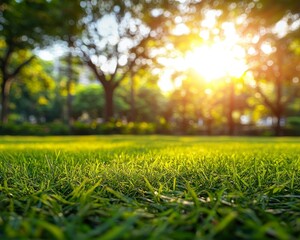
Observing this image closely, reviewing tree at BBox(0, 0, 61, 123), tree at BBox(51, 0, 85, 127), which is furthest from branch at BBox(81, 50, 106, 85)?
tree at BBox(0, 0, 61, 123)

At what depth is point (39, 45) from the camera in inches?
814

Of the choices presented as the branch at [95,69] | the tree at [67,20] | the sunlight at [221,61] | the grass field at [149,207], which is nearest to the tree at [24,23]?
the tree at [67,20]

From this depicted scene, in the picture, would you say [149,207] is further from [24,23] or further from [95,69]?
[95,69]

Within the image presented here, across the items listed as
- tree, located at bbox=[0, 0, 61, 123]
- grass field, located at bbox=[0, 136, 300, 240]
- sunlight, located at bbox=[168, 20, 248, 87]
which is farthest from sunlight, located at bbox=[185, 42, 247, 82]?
grass field, located at bbox=[0, 136, 300, 240]

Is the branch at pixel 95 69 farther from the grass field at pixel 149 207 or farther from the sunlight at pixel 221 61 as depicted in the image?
the grass field at pixel 149 207

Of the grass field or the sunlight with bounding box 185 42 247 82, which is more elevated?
the sunlight with bounding box 185 42 247 82

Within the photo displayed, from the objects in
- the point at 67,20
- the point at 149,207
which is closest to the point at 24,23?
the point at 67,20

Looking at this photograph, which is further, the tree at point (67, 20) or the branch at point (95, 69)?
the branch at point (95, 69)

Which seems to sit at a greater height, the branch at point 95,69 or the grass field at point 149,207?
the branch at point 95,69

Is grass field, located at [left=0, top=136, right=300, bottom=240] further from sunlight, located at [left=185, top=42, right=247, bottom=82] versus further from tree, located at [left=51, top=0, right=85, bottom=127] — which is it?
tree, located at [left=51, top=0, right=85, bottom=127]

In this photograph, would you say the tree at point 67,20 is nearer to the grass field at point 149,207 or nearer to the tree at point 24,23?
the tree at point 24,23

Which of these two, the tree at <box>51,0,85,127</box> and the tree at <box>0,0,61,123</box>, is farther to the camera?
the tree at <box>51,0,85,127</box>

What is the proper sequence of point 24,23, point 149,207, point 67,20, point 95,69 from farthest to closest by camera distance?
point 95,69 < point 67,20 < point 24,23 < point 149,207

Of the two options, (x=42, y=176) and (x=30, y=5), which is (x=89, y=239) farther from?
(x=30, y=5)
